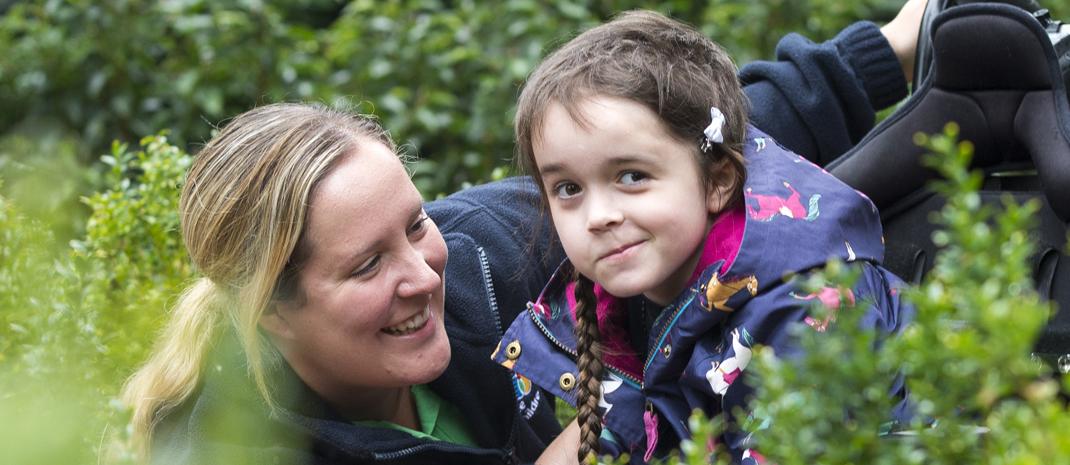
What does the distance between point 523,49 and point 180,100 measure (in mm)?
1355

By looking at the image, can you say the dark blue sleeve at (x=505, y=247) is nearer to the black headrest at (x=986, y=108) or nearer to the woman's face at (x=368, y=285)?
the woman's face at (x=368, y=285)

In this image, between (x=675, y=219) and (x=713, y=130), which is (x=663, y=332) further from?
(x=713, y=130)

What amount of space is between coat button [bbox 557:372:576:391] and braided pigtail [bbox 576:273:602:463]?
0.02m

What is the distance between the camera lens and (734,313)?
1.82m

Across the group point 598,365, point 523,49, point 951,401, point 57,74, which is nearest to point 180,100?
point 57,74

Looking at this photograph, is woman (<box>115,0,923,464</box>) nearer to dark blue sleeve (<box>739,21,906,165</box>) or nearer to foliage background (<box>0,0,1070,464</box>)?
dark blue sleeve (<box>739,21,906,165</box>)

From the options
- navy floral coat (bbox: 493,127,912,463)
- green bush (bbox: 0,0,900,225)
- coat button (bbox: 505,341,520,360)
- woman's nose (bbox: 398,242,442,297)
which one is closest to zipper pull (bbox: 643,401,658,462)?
navy floral coat (bbox: 493,127,912,463)

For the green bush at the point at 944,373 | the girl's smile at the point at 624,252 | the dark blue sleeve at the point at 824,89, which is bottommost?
the dark blue sleeve at the point at 824,89

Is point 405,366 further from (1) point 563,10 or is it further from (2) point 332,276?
(1) point 563,10

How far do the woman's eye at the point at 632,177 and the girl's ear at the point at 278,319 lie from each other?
1.99 feet

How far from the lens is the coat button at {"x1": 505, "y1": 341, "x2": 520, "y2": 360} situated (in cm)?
213

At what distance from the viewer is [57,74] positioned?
4.88m

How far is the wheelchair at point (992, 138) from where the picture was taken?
190 centimetres

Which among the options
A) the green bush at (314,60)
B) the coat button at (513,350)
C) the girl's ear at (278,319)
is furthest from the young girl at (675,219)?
the green bush at (314,60)
